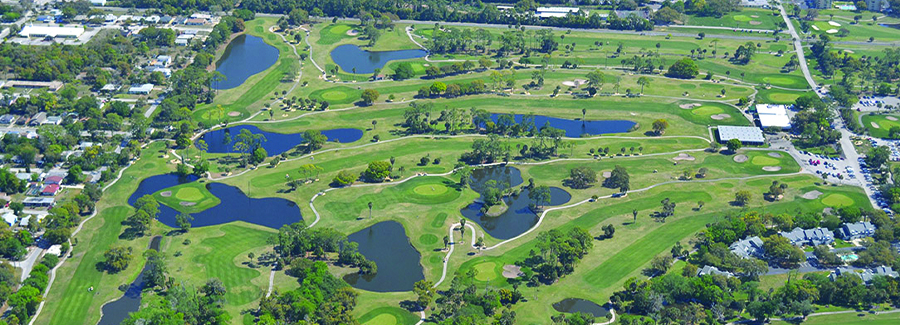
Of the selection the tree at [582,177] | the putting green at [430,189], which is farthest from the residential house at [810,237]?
the putting green at [430,189]

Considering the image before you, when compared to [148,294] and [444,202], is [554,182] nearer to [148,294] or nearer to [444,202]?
[444,202]

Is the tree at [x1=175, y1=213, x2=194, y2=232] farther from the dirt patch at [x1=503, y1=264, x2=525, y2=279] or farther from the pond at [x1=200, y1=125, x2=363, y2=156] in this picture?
the dirt patch at [x1=503, y1=264, x2=525, y2=279]

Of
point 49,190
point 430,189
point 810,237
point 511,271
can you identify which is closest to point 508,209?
point 430,189

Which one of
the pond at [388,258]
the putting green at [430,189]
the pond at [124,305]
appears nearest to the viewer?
the pond at [124,305]

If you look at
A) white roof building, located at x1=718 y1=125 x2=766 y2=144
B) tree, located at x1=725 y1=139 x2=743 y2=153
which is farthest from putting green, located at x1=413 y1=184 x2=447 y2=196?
white roof building, located at x1=718 y1=125 x2=766 y2=144

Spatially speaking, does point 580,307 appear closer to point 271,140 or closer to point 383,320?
point 383,320

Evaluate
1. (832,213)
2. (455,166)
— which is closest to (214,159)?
(455,166)

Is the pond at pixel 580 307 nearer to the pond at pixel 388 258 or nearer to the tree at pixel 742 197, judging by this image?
the pond at pixel 388 258
